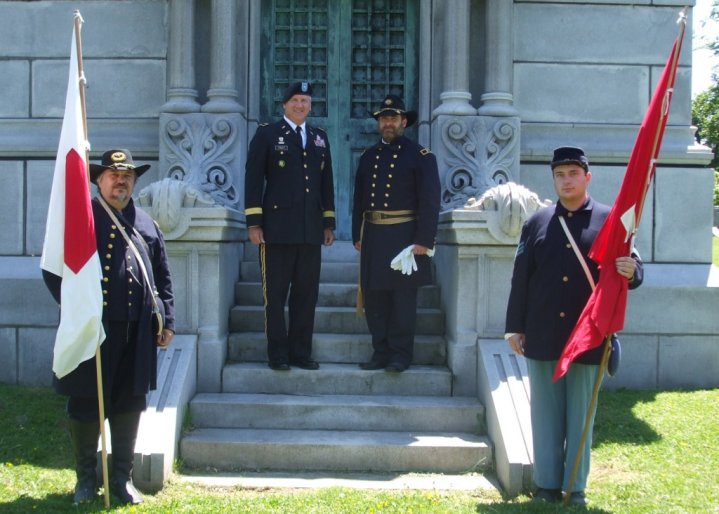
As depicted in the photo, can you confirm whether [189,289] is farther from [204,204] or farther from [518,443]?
[518,443]

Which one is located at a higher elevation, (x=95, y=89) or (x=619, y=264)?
(x=95, y=89)

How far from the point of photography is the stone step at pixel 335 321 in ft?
24.3

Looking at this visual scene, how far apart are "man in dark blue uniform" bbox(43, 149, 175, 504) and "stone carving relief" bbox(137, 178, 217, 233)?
58.1 inches

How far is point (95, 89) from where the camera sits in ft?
27.7

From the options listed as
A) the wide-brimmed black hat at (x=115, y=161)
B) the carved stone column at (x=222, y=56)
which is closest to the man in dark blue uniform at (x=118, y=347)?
the wide-brimmed black hat at (x=115, y=161)

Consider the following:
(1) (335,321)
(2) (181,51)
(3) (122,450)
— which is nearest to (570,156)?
(1) (335,321)

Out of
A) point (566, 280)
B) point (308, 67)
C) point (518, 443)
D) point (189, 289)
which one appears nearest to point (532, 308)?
point (566, 280)

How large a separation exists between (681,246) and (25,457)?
235 inches

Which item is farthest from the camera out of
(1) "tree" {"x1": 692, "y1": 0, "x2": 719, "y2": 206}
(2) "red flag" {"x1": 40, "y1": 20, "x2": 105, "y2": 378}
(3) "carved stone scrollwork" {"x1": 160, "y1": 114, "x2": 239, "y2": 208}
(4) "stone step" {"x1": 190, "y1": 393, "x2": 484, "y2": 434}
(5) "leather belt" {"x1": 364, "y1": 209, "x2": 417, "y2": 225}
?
(1) "tree" {"x1": 692, "y1": 0, "x2": 719, "y2": 206}

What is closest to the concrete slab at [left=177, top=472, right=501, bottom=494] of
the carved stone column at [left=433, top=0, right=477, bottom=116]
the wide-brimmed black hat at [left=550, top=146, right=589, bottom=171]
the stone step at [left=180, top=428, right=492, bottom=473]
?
the stone step at [left=180, top=428, right=492, bottom=473]

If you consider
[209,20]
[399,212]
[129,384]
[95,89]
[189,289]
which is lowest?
[129,384]

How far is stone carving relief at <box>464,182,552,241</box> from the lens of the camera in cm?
677

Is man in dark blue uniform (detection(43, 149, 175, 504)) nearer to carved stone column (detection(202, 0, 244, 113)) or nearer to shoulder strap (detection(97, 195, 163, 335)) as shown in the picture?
shoulder strap (detection(97, 195, 163, 335))

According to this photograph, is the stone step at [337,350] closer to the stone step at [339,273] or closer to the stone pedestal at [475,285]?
the stone pedestal at [475,285]
